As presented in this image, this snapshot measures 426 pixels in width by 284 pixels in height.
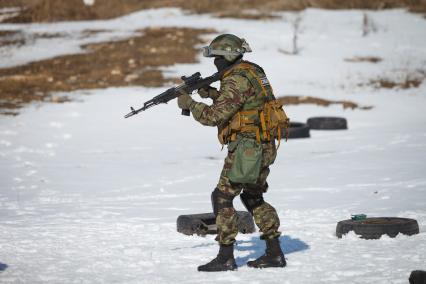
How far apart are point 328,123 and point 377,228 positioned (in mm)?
9372

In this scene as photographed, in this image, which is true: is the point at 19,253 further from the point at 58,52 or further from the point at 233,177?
the point at 58,52

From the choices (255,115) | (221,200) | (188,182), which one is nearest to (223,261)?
(221,200)

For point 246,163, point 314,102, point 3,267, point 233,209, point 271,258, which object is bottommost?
point 314,102

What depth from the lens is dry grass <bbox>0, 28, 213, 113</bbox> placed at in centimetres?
2155

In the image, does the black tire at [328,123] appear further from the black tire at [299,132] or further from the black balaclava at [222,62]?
the black balaclava at [222,62]

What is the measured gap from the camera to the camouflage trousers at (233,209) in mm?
6129

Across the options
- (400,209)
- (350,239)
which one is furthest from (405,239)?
(400,209)

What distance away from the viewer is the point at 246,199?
6320 millimetres

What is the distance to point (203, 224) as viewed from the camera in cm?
798

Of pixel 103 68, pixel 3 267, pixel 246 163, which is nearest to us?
pixel 246 163

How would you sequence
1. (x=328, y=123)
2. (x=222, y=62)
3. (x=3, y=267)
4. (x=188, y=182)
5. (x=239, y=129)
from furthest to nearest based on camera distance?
(x=328, y=123) < (x=188, y=182) < (x=3, y=267) < (x=222, y=62) < (x=239, y=129)

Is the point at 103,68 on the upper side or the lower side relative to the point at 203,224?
lower

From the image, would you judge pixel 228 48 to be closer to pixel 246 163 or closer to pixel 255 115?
pixel 255 115

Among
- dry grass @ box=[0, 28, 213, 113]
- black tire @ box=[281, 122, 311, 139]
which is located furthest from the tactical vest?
dry grass @ box=[0, 28, 213, 113]
